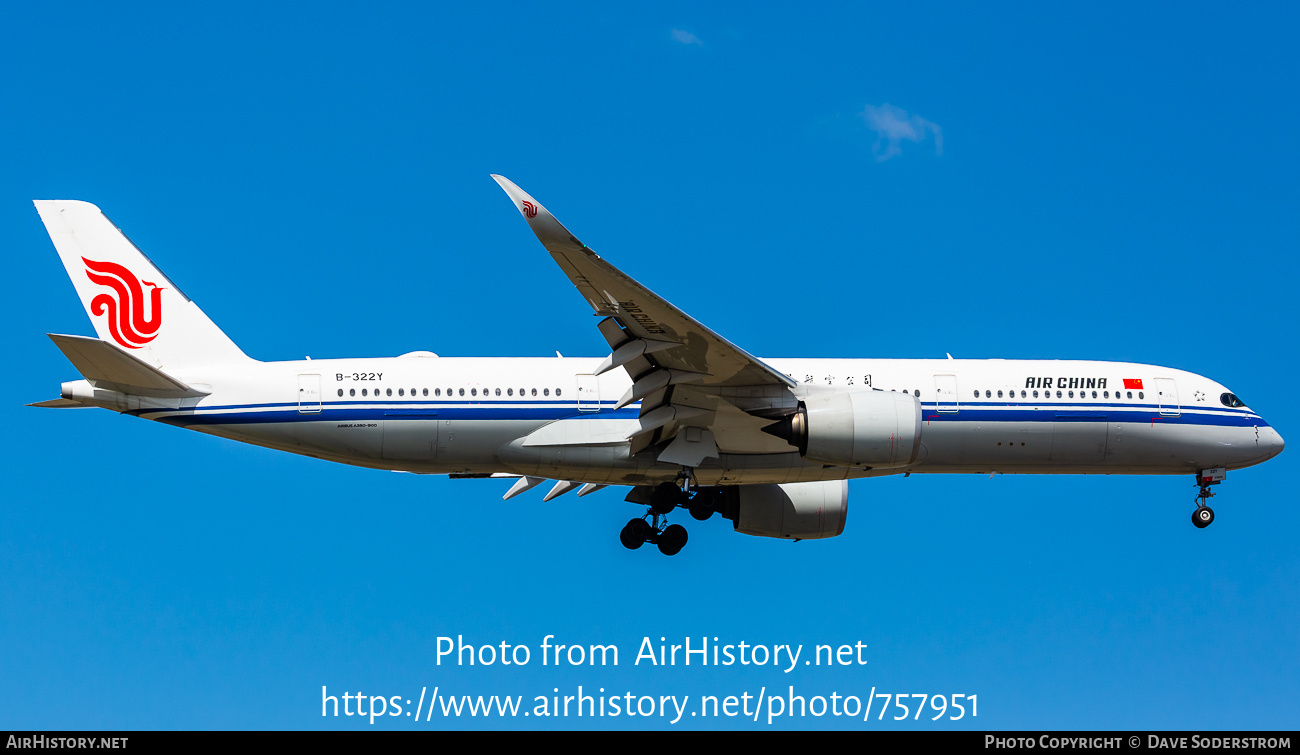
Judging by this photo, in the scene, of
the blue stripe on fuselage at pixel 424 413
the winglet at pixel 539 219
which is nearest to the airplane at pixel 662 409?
the blue stripe on fuselage at pixel 424 413

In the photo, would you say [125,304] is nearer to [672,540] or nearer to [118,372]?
[118,372]

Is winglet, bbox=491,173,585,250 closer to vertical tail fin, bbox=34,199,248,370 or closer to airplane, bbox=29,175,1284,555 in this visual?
airplane, bbox=29,175,1284,555

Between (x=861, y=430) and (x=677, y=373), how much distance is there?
3.49 metres

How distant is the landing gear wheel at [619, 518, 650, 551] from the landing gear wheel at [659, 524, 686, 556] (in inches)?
14.2

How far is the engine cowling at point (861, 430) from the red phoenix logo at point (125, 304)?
13.4 m

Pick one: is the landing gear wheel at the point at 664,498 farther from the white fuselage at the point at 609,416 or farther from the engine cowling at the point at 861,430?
the engine cowling at the point at 861,430

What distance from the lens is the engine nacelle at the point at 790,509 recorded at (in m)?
27.9

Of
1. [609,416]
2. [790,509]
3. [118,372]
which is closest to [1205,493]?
[790,509]

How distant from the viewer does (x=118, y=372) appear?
23.3 m

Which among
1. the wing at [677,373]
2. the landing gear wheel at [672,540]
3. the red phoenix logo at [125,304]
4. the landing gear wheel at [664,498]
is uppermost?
the red phoenix logo at [125,304]

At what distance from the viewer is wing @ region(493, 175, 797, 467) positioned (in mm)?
20156
